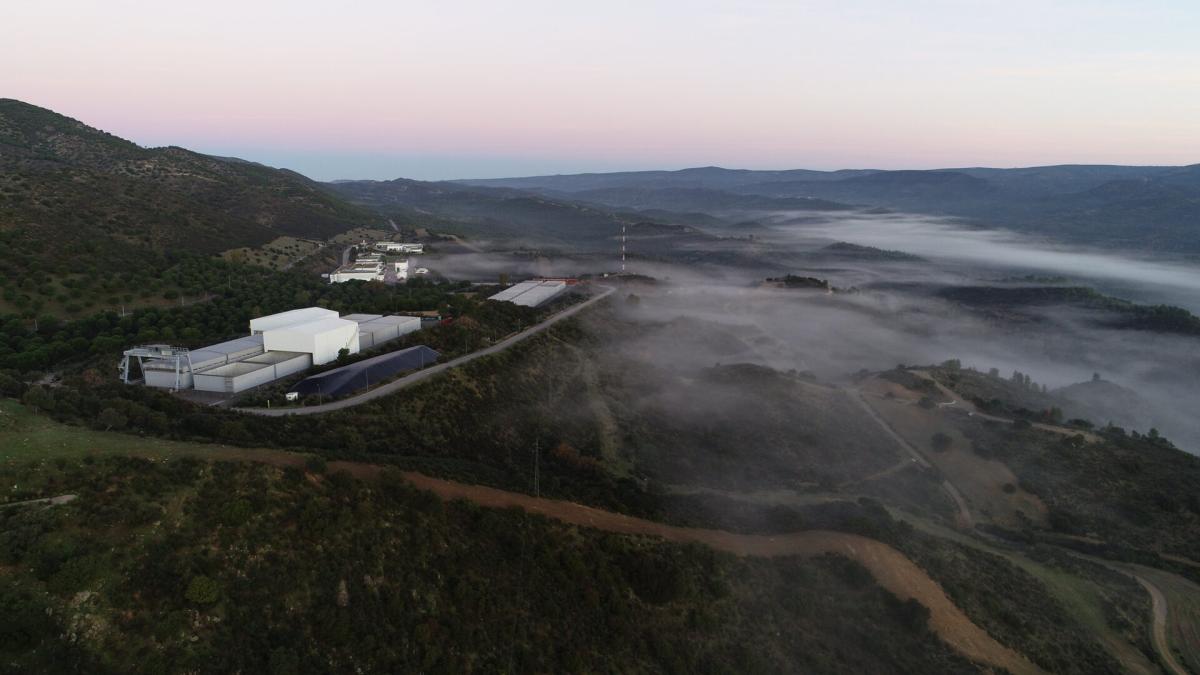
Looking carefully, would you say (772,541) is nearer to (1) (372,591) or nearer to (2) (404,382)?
(1) (372,591)

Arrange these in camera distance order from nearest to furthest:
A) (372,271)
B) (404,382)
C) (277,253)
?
(404,382), (372,271), (277,253)

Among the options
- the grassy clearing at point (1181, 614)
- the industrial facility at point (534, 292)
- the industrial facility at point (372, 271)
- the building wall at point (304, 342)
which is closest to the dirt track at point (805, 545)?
the grassy clearing at point (1181, 614)

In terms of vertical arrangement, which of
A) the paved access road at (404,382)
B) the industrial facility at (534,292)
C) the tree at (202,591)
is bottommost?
the paved access road at (404,382)

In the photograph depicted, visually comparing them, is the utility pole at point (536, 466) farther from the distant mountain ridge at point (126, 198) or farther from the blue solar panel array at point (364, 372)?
the distant mountain ridge at point (126, 198)

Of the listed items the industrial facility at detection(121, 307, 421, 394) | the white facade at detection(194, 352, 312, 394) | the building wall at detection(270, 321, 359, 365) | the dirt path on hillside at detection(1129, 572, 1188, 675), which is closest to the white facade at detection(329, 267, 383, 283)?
the industrial facility at detection(121, 307, 421, 394)

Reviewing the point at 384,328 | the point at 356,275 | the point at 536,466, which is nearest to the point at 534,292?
the point at 356,275
